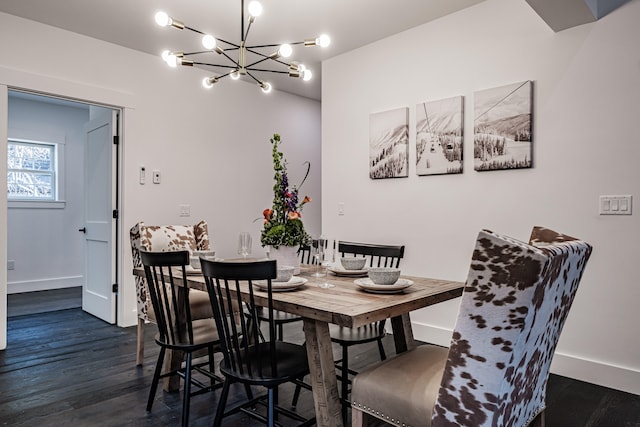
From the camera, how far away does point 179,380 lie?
97.4 inches

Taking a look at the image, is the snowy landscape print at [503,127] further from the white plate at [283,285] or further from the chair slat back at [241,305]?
the chair slat back at [241,305]

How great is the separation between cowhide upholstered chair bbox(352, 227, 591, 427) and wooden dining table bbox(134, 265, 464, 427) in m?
0.26

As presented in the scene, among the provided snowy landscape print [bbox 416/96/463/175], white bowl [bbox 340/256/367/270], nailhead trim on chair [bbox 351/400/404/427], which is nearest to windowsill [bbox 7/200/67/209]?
snowy landscape print [bbox 416/96/463/175]

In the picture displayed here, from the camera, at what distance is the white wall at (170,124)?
3.35 m

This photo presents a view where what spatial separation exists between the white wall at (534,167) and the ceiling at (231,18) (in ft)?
0.66

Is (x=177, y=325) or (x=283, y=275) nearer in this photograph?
(x=283, y=275)

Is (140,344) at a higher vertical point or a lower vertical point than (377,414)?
lower

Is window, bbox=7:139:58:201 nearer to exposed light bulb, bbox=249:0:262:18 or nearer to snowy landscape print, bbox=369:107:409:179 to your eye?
snowy landscape print, bbox=369:107:409:179

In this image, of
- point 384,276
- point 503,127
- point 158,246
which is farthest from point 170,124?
point 384,276

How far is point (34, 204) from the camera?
18.0 feet

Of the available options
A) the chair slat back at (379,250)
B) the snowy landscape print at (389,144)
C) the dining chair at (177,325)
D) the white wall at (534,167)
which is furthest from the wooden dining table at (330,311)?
the snowy landscape print at (389,144)

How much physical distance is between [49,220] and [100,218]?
85.8 inches

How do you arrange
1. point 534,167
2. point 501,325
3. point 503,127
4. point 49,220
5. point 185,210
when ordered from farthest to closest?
point 49,220, point 185,210, point 503,127, point 534,167, point 501,325

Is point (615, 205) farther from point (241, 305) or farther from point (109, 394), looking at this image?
point (109, 394)
